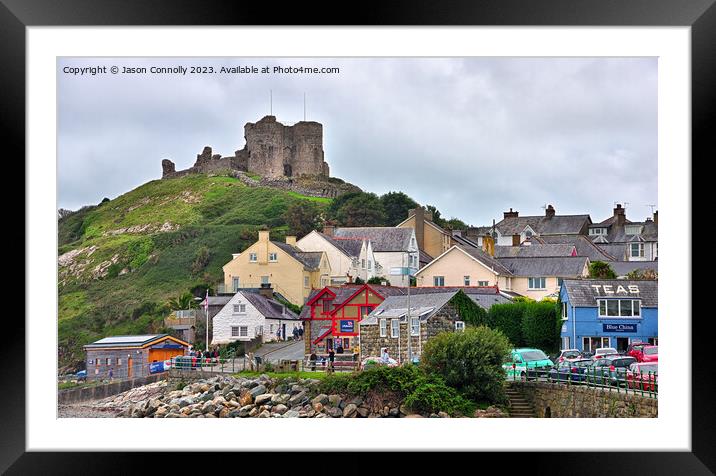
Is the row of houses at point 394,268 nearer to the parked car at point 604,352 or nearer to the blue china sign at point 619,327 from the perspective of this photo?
the blue china sign at point 619,327

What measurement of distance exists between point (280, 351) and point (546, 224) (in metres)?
6.36

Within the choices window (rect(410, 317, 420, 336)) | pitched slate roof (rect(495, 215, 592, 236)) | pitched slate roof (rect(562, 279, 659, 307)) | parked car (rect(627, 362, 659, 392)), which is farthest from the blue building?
pitched slate roof (rect(495, 215, 592, 236))

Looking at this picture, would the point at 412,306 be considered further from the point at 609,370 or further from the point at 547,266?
the point at 609,370

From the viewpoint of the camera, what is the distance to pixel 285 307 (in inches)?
735

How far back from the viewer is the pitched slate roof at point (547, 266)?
18.1 meters

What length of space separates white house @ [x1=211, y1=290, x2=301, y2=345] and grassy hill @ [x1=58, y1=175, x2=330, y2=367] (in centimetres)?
129

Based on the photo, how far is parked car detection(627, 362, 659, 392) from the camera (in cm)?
1198

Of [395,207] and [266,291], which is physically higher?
[395,207]

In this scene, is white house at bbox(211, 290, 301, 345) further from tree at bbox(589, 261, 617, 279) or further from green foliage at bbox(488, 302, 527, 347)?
tree at bbox(589, 261, 617, 279)

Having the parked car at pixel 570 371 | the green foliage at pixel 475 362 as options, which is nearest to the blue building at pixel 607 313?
the parked car at pixel 570 371

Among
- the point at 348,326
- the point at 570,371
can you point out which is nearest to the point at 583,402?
the point at 570,371

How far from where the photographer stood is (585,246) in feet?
63.1

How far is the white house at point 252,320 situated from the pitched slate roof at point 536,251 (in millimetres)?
4519
